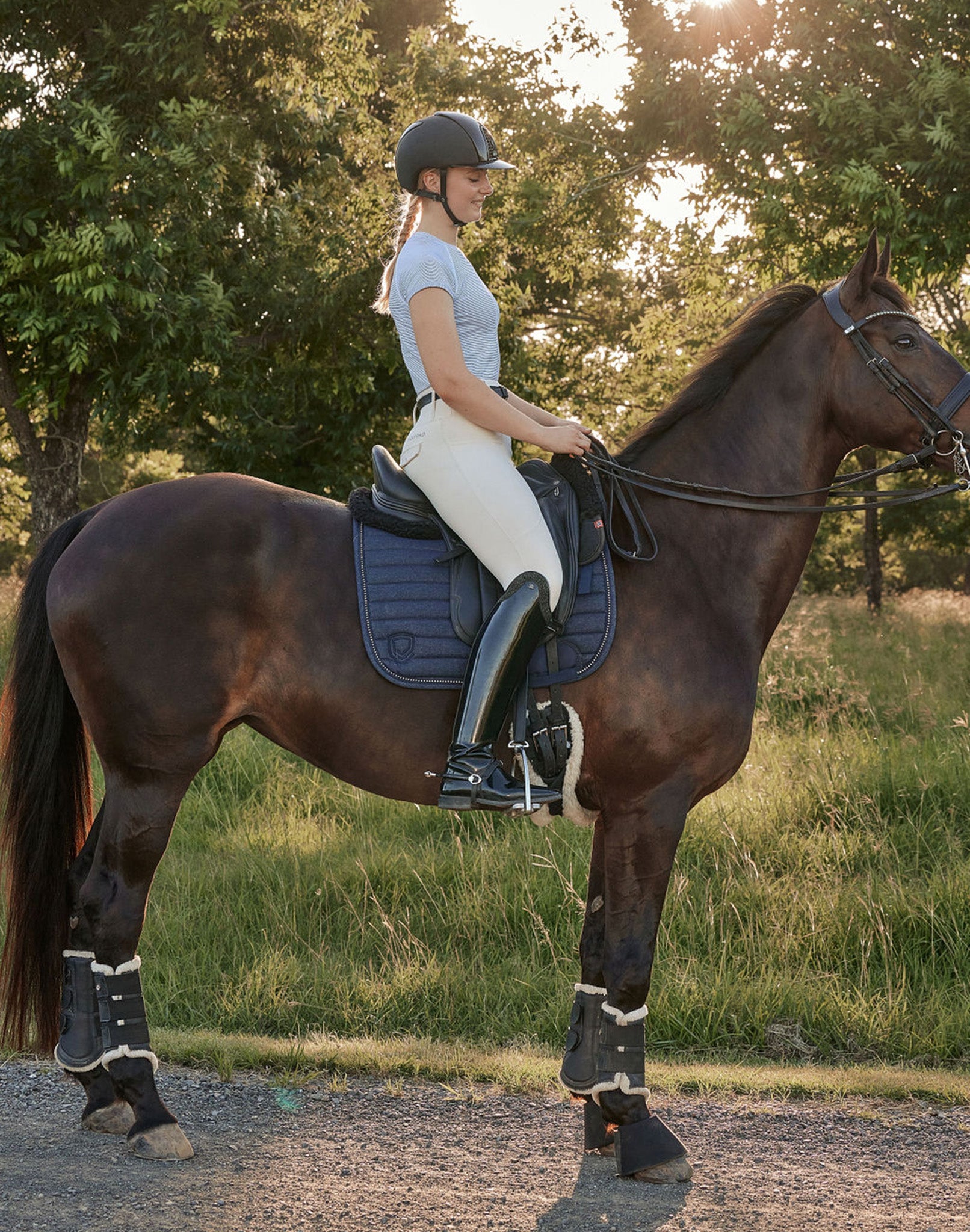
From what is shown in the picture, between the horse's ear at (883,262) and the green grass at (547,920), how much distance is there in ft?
10.1

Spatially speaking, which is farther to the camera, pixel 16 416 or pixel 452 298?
pixel 16 416

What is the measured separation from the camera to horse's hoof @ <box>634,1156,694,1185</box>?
137 inches

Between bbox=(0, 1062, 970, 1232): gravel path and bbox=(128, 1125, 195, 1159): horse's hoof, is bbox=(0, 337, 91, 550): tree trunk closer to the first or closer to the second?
bbox=(0, 1062, 970, 1232): gravel path

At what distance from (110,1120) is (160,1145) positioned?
0.35 meters

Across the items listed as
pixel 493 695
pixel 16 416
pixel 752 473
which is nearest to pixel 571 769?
pixel 493 695

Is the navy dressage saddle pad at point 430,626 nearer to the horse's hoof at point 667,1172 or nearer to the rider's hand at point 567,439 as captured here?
the rider's hand at point 567,439

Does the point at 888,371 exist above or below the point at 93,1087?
above

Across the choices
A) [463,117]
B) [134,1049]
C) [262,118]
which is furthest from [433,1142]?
[262,118]

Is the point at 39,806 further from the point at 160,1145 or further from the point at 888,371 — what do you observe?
the point at 888,371

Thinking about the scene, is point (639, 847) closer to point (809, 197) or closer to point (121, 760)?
point (121, 760)

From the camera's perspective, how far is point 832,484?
3.92 m

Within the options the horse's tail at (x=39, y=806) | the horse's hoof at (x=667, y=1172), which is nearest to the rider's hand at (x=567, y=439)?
the horse's tail at (x=39, y=806)

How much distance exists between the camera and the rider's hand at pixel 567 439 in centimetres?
354

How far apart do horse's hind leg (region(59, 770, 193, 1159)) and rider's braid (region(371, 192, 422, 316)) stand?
1.83 m
